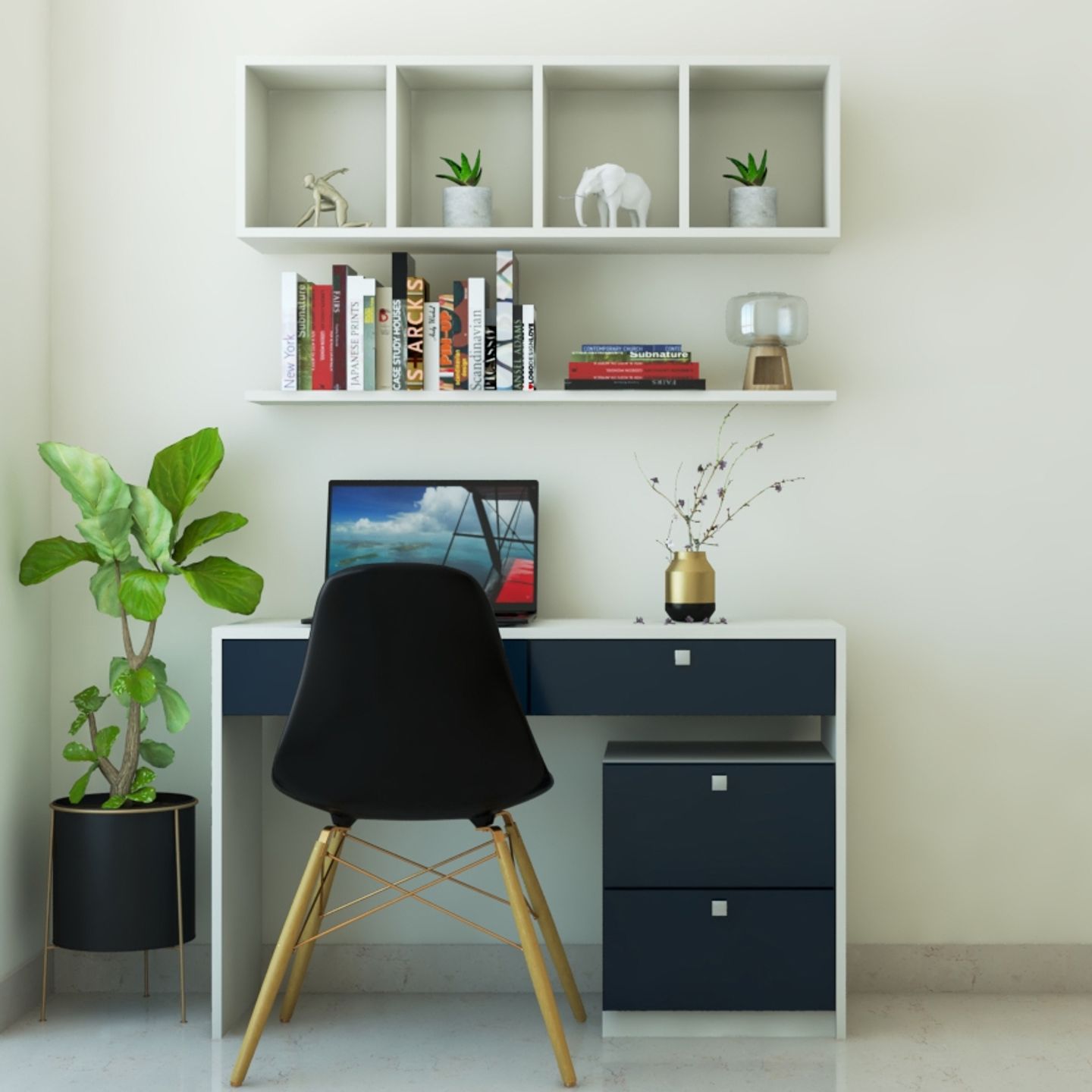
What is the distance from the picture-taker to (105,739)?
9.16 feet

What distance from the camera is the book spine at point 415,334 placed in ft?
9.32

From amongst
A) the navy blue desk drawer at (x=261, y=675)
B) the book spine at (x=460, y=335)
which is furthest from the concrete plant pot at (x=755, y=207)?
the navy blue desk drawer at (x=261, y=675)

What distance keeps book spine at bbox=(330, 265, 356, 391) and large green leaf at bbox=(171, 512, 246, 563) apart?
0.38 meters

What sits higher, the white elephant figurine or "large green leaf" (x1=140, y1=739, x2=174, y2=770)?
the white elephant figurine

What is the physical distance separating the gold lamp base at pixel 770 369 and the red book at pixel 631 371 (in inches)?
5.3

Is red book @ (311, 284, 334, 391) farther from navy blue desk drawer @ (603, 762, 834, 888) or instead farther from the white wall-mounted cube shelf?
navy blue desk drawer @ (603, 762, 834, 888)

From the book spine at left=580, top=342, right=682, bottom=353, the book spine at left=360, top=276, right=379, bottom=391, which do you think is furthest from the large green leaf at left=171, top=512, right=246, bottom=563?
the book spine at left=580, top=342, right=682, bottom=353

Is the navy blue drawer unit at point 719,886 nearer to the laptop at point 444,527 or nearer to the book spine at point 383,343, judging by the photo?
Answer: the laptop at point 444,527

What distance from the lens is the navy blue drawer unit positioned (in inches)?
103

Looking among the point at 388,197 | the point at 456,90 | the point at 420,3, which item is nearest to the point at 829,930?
the point at 388,197

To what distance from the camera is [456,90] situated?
3035 millimetres

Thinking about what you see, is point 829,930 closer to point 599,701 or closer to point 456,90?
point 599,701

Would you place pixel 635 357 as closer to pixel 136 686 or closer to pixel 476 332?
pixel 476 332

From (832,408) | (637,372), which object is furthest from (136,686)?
(832,408)
